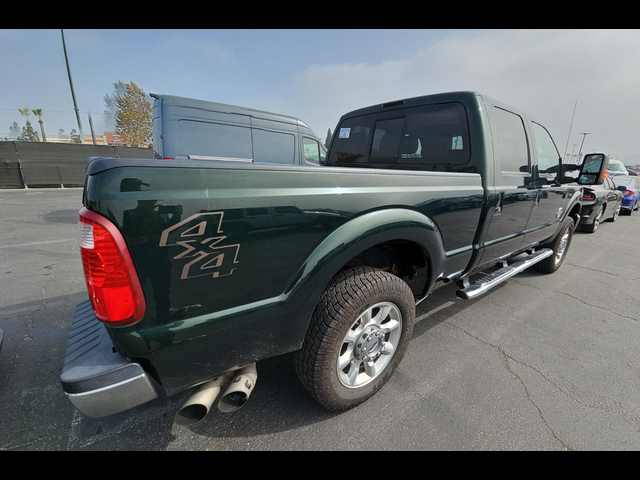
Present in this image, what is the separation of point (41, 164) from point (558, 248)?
20.2 m

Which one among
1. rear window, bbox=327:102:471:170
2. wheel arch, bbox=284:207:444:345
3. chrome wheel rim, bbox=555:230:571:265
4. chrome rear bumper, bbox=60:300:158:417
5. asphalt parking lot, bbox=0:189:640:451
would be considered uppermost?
rear window, bbox=327:102:471:170

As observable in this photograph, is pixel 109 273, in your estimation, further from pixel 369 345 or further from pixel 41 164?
pixel 41 164

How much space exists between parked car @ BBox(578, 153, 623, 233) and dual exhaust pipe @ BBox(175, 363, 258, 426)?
469cm

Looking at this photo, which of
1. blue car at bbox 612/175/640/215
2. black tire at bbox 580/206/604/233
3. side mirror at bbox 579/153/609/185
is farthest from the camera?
blue car at bbox 612/175/640/215

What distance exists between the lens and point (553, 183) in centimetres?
350

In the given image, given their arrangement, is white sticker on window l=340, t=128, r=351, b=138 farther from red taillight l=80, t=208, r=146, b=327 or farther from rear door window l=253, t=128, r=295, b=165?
rear door window l=253, t=128, r=295, b=165

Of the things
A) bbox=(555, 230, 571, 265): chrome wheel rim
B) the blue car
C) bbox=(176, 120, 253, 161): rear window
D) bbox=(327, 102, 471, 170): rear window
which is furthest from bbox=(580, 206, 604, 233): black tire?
bbox=(176, 120, 253, 161): rear window

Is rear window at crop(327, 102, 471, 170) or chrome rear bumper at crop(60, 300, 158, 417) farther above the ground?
rear window at crop(327, 102, 471, 170)

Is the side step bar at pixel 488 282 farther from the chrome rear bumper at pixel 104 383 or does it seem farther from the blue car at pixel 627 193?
the blue car at pixel 627 193

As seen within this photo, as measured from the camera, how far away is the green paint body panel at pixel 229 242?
1.07 m

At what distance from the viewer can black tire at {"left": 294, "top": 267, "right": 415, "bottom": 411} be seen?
64.3 inches

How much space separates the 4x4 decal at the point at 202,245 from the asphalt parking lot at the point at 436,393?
115 cm

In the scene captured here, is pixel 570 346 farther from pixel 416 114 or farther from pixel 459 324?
pixel 416 114

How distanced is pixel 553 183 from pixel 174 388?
4400 millimetres
